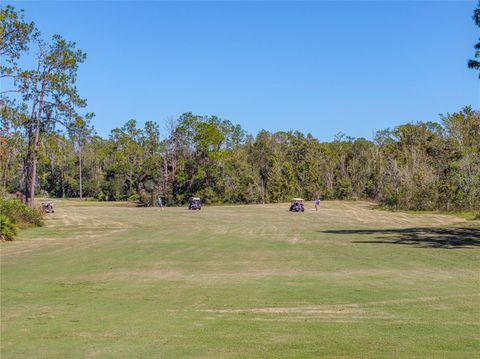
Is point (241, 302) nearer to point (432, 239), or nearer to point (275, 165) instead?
point (432, 239)

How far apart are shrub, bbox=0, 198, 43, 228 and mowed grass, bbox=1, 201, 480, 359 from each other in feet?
40.2

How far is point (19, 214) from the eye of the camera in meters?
37.5

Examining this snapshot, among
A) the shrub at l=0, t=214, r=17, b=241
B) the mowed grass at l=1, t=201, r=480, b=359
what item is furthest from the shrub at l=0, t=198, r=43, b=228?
the mowed grass at l=1, t=201, r=480, b=359

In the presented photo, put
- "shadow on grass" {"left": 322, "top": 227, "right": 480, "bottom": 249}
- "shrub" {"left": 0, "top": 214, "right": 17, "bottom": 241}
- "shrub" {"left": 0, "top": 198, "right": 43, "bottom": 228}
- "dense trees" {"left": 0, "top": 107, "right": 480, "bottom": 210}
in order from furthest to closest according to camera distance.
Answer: "dense trees" {"left": 0, "top": 107, "right": 480, "bottom": 210} < "shrub" {"left": 0, "top": 198, "right": 43, "bottom": 228} < "shrub" {"left": 0, "top": 214, "right": 17, "bottom": 241} < "shadow on grass" {"left": 322, "top": 227, "right": 480, "bottom": 249}

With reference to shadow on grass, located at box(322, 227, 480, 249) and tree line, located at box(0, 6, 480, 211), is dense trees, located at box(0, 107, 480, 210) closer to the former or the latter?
tree line, located at box(0, 6, 480, 211)

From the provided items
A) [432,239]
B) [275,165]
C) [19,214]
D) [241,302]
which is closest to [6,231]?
[19,214]

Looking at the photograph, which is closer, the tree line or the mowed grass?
the mowed grass

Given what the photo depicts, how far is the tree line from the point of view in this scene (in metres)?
47.2

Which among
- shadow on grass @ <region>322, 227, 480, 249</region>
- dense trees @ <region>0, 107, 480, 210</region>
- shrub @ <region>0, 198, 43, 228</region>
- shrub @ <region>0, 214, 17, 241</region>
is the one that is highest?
dense trees @ <region>0, 107, 480, 210</region>

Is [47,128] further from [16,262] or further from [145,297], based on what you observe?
[145,297]

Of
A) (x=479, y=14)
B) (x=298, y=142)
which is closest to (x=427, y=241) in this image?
(x=479, y=14)

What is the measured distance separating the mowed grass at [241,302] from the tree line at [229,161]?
2521cm

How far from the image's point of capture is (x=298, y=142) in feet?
349

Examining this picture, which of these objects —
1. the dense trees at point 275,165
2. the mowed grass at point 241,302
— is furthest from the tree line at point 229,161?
the mowed grass at point 241,302
